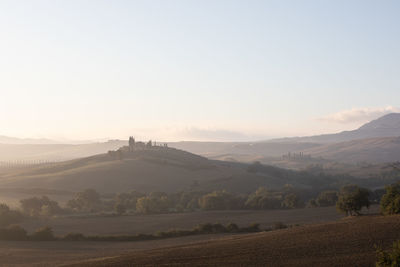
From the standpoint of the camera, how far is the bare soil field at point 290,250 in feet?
131

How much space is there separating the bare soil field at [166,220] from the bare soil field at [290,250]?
21.6m

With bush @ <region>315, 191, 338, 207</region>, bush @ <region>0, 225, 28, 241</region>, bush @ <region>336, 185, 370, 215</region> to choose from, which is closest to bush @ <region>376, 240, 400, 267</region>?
bush @ <region>336, 185, 370, 215</region>

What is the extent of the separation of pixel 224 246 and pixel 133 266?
10830 mm

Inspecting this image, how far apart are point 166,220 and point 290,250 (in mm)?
41103

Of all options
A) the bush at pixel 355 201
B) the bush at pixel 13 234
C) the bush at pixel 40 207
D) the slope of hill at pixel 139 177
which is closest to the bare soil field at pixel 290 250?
the bush at pixel 355 201

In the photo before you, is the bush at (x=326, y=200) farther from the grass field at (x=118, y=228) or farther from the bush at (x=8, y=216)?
the bush at (x=8, y=216)

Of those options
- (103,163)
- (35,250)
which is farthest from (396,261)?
(103,163)

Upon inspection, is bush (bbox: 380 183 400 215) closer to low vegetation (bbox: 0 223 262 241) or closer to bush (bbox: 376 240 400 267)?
low vegetation (bbox: 0 223 262 241)

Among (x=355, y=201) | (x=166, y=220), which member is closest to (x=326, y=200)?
(x=355, y=201)

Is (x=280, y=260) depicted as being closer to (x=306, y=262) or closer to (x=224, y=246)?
(x=306, y=262)

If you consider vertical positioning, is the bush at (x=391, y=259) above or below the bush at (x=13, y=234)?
above

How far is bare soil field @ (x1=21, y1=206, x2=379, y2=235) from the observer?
73062 mm

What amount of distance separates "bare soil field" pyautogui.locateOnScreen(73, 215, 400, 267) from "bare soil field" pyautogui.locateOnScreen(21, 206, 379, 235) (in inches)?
851

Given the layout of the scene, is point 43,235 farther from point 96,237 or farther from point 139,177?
point 139,177
